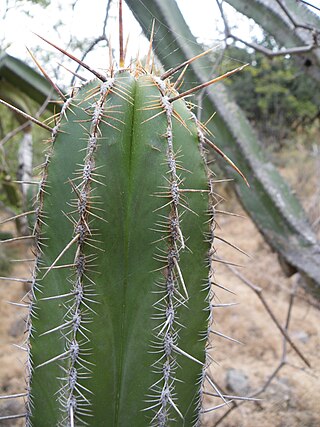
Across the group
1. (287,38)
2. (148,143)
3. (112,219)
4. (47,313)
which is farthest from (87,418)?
(287,38)

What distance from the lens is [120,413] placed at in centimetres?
91

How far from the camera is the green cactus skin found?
859 millimetres

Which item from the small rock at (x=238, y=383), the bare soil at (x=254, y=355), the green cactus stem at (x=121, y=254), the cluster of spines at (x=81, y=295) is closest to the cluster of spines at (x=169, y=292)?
the green cactus stem at (x=121, y=254)

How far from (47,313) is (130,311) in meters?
0.15

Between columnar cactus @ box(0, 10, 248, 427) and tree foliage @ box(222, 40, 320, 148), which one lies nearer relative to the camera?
columnar cactus @ box(0, 10, 248, 427)

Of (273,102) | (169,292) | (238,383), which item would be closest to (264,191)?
(169,292)

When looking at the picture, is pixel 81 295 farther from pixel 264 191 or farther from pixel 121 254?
pixel 264 191

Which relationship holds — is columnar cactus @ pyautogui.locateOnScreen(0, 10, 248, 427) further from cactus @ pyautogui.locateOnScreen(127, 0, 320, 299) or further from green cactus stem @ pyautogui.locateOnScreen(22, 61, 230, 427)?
cactus @ pyautogui.locateOnScreen(127, 0, 320, 299)

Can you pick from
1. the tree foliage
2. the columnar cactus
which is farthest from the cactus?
the tree foliage

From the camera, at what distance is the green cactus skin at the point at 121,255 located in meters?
0.86

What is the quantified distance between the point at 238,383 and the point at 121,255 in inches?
62.8

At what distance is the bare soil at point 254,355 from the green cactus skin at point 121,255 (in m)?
0.43

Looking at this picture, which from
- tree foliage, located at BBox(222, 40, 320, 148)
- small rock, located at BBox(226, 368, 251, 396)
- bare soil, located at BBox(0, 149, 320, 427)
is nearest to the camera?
bare soil, located at BBox(0, 149, 320, 427)

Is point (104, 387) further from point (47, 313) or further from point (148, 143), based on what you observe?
point (148, 143)
